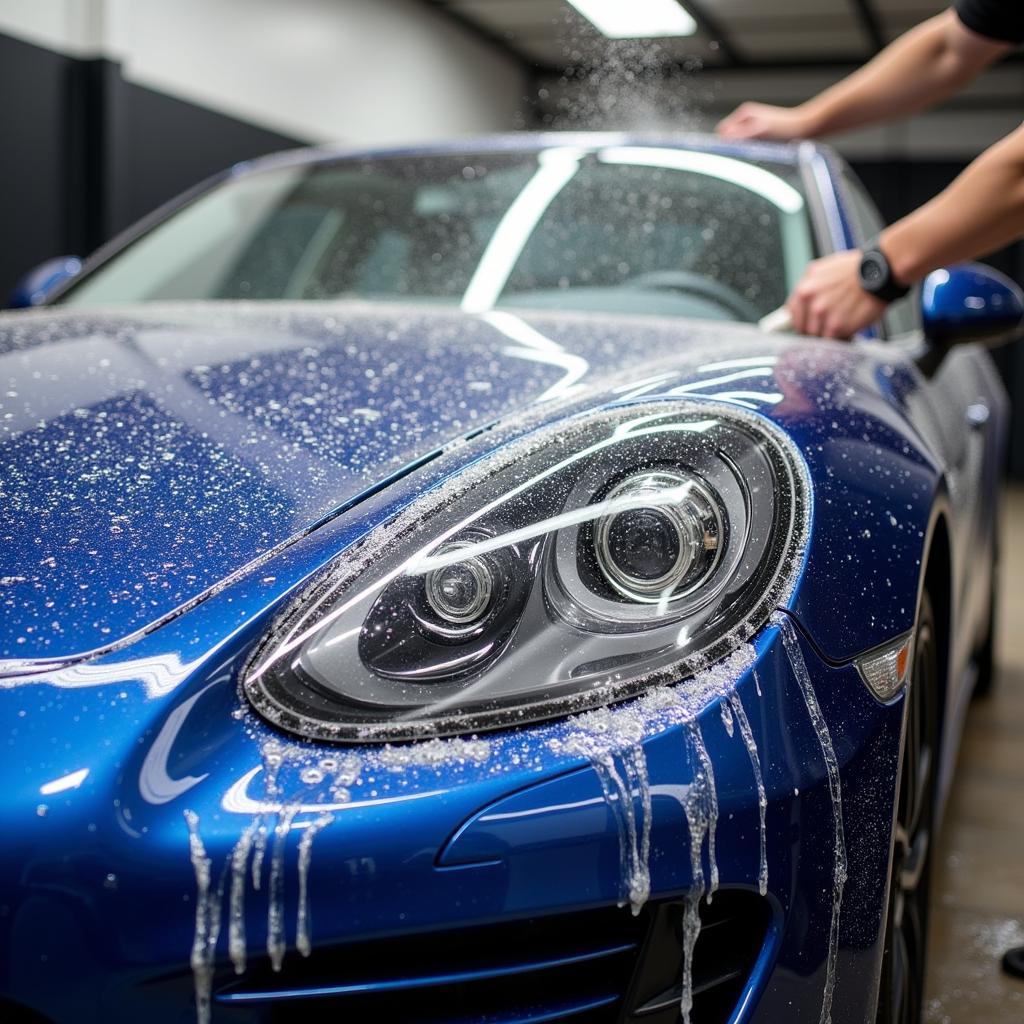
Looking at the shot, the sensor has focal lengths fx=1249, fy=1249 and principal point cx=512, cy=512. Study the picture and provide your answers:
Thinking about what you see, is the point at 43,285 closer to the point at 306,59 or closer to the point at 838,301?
the point at 838,301

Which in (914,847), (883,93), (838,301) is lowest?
(914,847)

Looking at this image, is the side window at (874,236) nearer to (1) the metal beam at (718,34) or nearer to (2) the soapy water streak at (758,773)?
(2) the soapy water streak at (758,773)

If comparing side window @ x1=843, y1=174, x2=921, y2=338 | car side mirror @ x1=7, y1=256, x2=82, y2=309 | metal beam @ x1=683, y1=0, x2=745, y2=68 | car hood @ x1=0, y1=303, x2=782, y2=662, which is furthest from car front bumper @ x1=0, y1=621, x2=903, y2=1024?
metal beam @ x1=683, y1=0, x2=745, y2=68

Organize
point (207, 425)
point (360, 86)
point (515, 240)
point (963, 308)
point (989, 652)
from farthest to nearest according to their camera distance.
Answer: point (360, 86)
point (989, 652)
point (515, 240)
point (963, 308)
point (207, 425)

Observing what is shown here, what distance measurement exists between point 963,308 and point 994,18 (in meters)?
0.80

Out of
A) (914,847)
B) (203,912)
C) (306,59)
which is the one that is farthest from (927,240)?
(306,59)

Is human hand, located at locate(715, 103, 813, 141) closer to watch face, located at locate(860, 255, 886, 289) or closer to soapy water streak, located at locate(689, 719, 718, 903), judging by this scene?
watch face, located at locate(860, 255, 886, 289)

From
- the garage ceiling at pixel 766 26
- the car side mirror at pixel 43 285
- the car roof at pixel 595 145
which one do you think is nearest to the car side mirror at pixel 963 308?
the car roof at pixel 595 145

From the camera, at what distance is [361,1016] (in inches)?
30.6

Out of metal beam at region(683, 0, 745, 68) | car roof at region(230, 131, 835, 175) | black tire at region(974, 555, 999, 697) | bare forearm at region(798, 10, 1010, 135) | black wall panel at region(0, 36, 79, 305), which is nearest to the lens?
car roof at region(230, 131, 835, 175)

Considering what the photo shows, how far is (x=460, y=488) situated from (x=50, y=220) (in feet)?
19.0

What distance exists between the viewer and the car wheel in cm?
105

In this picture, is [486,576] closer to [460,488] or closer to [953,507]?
[460,488]

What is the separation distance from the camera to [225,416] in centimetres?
110
